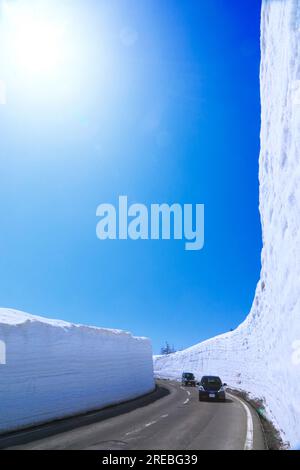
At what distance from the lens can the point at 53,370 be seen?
14930 millimetres

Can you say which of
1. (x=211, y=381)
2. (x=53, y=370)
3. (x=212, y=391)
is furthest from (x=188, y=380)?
(x=53, y=370)

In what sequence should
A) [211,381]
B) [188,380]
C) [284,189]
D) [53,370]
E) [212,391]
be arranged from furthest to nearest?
[188,380] < [211,381] < [212,391] < [53,370] < [284,189]

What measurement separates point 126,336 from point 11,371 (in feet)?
49.7

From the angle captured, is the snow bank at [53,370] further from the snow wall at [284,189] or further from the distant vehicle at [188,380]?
the distant vehicle at [188,380]

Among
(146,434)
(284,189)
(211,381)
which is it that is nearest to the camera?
(146,434)

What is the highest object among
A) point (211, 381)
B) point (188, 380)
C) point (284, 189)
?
point (284, 189)

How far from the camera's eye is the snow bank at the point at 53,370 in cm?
1213

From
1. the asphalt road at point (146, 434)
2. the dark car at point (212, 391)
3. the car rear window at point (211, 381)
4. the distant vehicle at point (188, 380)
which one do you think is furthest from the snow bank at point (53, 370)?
the distant vehicle at point (188, 380)

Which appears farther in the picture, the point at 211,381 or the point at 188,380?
the point at 188,380

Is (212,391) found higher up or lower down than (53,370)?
lower down

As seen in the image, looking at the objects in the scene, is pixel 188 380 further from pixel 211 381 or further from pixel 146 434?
pixel 146 434

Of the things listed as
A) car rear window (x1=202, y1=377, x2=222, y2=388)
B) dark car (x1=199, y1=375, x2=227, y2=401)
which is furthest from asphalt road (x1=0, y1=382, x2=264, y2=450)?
car rear window (x1=202, y1=377, x2=222, y2=388)
